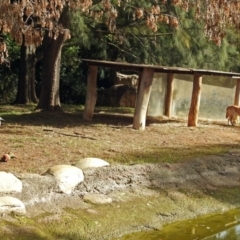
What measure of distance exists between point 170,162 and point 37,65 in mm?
13709

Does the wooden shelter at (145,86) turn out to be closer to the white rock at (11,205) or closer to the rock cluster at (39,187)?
the rock cluster at (39,187)

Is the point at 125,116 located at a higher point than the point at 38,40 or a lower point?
lower

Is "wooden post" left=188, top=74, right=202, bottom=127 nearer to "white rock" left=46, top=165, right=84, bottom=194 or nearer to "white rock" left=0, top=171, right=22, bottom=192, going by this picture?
"white rock" left=46, top=165, right=84, bottom=194

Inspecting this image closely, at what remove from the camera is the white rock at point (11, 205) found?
243 inches

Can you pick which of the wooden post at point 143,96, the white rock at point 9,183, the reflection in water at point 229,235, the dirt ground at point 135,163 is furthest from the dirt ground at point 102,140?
the reflection in water at point 229,235

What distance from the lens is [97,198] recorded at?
7180mm

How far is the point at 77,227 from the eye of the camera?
632cm

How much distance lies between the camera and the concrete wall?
15781mm

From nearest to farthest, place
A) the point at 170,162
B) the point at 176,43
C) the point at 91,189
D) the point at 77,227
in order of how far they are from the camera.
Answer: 1. the point at 77,227
2. the point at 91,189
3. the point at 170,162
4. the point at 176,43

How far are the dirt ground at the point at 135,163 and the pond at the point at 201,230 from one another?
12cm

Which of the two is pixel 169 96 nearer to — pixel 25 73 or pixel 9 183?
pixel 25 73

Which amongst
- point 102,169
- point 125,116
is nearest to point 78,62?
point 125,116

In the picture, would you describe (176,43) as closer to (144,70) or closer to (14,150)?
(144,70)

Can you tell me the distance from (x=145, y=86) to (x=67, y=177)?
574cm
